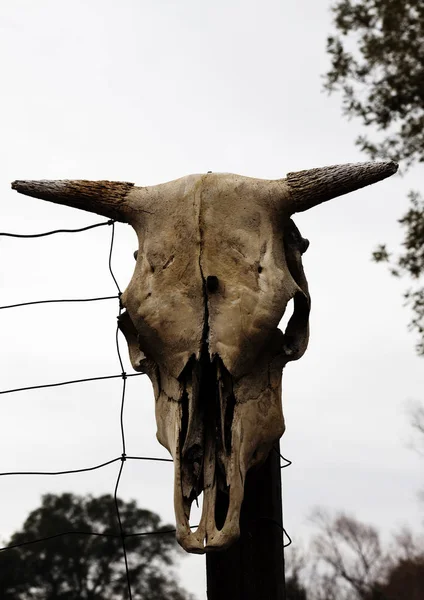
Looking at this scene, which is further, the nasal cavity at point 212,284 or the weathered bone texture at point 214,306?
the nasal cavity at point 212,284

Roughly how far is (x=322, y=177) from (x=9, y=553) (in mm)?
10974

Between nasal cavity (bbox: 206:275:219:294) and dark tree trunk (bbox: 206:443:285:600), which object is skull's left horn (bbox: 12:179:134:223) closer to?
nasal cavity (bbox: 206:275:219:294)

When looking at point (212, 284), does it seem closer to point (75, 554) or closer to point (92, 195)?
point (92, 195)

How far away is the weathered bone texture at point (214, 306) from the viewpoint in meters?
3.13

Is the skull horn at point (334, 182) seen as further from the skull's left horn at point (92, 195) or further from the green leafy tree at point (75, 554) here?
the green leafy tree at point (75, 554)

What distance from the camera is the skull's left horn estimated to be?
147 inches

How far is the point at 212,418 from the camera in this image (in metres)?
3.21

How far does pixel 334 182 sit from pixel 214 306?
2.01 feet

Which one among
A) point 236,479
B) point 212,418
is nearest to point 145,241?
point 212,418

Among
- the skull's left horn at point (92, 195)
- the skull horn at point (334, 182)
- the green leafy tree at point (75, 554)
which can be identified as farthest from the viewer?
the green leafy tree at point (75, 554)

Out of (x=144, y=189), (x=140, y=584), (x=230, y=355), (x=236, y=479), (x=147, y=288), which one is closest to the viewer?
(x=236, y=479)

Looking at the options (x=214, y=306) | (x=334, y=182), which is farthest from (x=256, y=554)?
(x=334, y=182)

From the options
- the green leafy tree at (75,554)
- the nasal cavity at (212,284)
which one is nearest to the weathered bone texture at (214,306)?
the nasal cavity at (212,284)

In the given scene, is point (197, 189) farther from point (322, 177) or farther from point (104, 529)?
point (104, 529)
